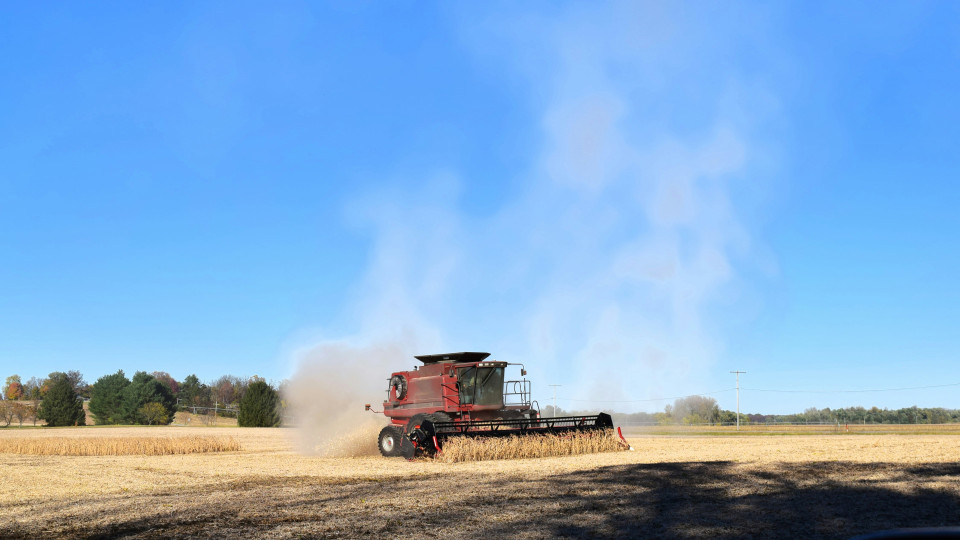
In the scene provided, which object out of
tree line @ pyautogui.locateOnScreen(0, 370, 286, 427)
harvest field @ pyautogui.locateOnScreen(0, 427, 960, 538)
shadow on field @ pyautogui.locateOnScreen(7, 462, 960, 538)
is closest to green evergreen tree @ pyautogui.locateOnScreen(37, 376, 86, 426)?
tree line @ pyautogui.locateOnScreen(0, 370, 286, 427)

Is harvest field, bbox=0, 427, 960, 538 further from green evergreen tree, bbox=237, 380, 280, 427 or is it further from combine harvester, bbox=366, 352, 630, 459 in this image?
green evergreen tree, bbox=237, 380, 280, 427

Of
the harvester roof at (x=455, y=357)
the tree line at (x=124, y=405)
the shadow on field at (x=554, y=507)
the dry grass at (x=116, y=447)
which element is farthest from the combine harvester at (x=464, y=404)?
the tree line at (x=124, y=405)

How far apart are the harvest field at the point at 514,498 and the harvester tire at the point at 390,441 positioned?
2.96 m

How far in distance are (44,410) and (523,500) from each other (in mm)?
92357

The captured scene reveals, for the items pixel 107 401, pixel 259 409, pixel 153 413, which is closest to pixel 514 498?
pixel 259 409

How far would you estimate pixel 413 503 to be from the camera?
38.5ft

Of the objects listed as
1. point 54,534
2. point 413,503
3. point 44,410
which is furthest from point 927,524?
point 44,410

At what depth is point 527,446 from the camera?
70.8 feet

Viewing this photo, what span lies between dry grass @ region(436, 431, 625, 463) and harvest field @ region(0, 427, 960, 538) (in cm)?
87

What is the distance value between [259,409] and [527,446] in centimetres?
4884

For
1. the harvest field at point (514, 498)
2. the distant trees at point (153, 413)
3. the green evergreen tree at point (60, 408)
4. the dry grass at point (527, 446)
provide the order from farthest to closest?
the distant trees at point (153, 413), the green evergreen tree at point (60, 408), the dry grass at point (527, 446), the harvest field at point (514, 498)

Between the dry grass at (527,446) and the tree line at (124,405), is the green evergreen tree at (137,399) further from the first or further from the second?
the dry grass at (527,446)

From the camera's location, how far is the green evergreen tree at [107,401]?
99125mm

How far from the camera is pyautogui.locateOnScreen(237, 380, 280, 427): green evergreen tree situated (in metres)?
65.0
